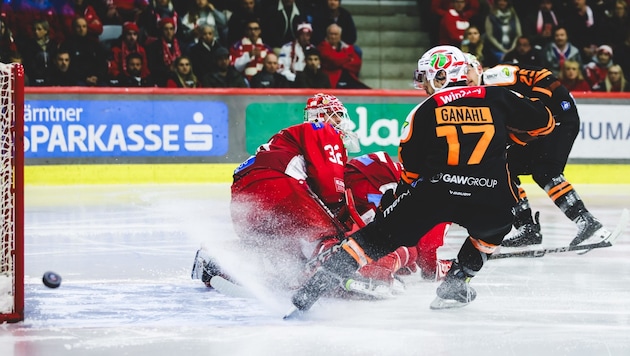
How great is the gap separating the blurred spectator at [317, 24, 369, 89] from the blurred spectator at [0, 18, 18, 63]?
2.94 m

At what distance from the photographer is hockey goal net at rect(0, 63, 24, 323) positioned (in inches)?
151

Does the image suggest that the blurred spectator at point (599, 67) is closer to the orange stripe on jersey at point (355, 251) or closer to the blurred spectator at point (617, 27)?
the blurred spectator at point (617, 27)

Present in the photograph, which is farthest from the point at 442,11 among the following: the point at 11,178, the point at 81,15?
the point at 11,178

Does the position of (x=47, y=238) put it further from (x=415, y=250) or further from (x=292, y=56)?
(x=292, y=56)

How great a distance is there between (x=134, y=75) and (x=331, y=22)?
2.35 m

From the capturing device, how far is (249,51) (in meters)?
10.4

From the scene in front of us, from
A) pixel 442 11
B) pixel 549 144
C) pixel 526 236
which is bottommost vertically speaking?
pixel 526 236

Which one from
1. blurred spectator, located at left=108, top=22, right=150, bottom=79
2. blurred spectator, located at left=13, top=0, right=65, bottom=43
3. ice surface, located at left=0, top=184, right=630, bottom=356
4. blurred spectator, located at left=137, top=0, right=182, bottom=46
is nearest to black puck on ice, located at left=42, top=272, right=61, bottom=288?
ice surface, located at left=0, top=184, right=630, bottom=356

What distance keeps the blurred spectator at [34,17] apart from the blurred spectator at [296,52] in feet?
6.90

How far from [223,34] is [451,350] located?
24.3 ft

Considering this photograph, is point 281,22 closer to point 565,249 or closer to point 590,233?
point 590,233

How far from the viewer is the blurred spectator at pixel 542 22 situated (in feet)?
37.4

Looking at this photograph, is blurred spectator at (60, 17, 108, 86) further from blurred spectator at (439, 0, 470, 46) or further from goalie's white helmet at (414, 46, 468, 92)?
goalie's white helmet at (414, 46, 468, 92)

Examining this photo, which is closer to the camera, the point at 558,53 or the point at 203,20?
the point at 203,20
